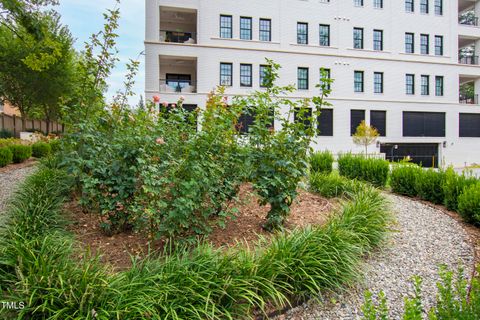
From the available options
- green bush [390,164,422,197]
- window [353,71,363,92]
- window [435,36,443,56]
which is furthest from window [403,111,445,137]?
green bush [390,164,422,197]

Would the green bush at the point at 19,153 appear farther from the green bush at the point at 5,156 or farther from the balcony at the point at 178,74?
the balcony at the point at 178,74

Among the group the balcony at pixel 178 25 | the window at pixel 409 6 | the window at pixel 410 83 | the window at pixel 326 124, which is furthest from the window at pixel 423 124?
the balcony at pixel 178 25

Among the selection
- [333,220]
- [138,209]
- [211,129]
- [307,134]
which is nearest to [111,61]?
[211,129]

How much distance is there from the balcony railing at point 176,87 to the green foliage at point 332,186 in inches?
587

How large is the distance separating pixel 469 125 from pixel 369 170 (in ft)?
74.4

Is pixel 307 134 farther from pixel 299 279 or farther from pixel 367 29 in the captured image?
pixel 367 29

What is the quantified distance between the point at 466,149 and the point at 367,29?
12310 mm

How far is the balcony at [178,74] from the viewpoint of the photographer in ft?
65.1

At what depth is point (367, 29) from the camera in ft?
74.5

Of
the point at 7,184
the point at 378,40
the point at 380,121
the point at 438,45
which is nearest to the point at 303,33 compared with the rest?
the point at 378,40

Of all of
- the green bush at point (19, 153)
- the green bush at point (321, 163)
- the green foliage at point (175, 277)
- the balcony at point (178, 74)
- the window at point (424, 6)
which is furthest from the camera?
the window at point (424, 6)

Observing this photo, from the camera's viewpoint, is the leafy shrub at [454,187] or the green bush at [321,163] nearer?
the leafy shrub at [454,187]

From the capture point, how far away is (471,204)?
4918mm

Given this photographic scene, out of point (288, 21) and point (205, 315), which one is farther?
point (288, 21)
